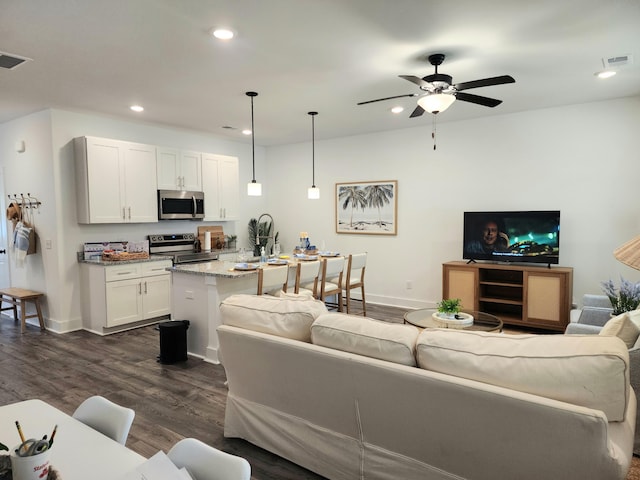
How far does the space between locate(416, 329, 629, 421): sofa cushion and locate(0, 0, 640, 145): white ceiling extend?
6.72 feet

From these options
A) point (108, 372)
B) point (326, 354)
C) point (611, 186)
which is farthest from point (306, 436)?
point (611, 186)

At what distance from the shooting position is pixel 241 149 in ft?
24.4

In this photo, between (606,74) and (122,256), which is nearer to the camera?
(606,74)

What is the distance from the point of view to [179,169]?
6008mm

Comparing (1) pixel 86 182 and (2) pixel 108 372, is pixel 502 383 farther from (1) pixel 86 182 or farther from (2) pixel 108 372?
(1) pixel 86 182

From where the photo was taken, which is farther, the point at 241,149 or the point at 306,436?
the point at 241,149

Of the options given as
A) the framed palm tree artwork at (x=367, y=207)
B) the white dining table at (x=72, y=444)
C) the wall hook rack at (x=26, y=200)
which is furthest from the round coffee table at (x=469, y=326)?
the wall hook rack at (x=26, y=200)

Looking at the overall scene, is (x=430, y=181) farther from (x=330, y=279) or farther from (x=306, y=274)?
(x=306, y=274)

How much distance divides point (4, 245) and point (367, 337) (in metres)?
6.49

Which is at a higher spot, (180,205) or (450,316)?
(180,205)

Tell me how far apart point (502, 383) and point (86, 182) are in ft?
16.7

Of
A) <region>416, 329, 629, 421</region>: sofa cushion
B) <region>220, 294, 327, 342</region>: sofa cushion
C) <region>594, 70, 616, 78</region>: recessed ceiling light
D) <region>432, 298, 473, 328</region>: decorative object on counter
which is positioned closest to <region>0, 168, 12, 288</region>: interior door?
<region>220, 294, 327, 342</region>: sofa cushion

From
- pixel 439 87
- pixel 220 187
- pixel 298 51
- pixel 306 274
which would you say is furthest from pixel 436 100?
pixel 220 187

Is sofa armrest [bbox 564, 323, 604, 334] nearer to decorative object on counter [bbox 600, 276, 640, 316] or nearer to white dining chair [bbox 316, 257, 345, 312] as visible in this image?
decorative object on counter [bbox 600, 276, 640, 316]
